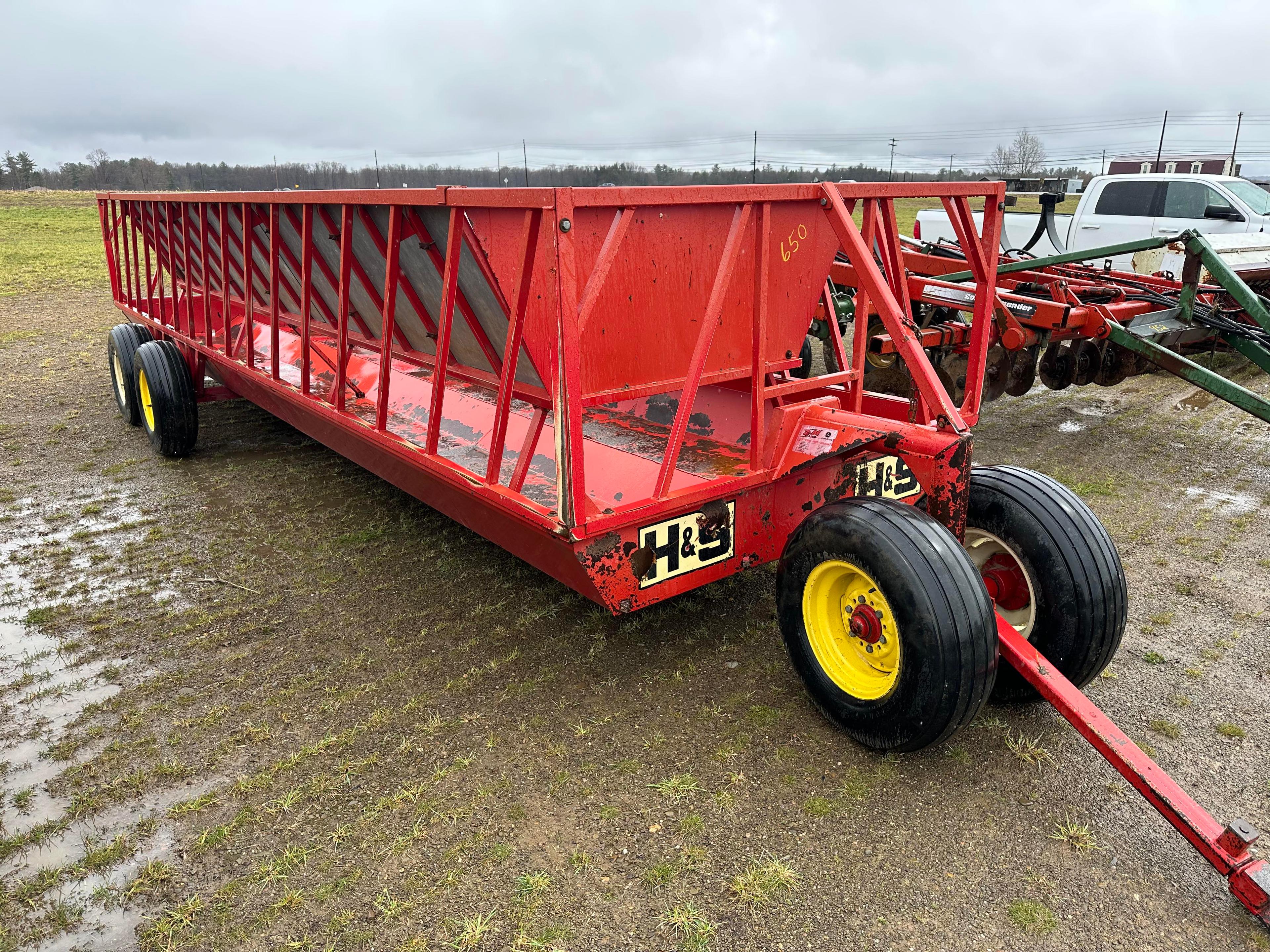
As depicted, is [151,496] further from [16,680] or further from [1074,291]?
[1074,291]

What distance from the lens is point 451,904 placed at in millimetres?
2367

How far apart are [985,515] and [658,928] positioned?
1871mm

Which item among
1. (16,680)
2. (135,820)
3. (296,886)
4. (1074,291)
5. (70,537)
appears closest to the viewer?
(296,886)

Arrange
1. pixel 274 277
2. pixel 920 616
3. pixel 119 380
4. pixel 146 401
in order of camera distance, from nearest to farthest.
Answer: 1. pixel 920 616
2. pixel 274 277
3. pixel 146 401
4. pixel 119 380

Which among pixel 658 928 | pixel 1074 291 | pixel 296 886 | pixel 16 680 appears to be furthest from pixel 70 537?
pixel 1074 291

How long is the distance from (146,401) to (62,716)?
4.11 metres

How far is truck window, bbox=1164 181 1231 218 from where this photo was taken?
31.8ft

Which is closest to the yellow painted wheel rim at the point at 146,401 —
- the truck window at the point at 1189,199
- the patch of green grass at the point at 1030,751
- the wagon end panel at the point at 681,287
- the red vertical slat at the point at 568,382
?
the wagon end panel at the point at 681,287

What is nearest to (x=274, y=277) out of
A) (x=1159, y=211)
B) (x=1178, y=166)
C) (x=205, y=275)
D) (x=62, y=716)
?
(x=205, y=275)

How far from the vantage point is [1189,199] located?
9797 millimetres

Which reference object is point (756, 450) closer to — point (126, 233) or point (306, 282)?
point (306, 282)

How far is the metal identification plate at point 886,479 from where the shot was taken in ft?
11.4

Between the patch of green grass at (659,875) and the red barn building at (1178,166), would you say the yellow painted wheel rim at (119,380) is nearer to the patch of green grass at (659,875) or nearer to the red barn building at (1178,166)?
the patch of green grass at (659,875)

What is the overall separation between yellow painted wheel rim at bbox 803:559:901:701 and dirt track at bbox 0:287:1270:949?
0.25m
